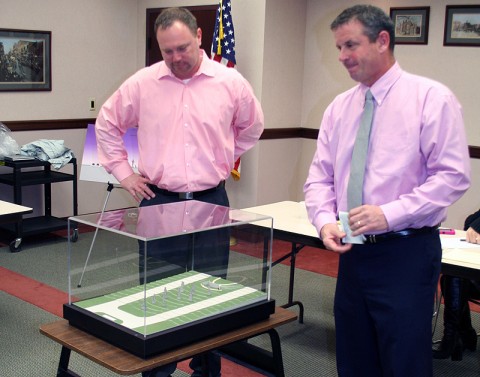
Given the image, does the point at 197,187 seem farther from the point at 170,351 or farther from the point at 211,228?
the point at 170,351

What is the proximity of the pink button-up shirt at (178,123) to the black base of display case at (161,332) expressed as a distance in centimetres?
89

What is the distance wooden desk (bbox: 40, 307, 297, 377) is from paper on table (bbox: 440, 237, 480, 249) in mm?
1280

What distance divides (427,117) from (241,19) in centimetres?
439

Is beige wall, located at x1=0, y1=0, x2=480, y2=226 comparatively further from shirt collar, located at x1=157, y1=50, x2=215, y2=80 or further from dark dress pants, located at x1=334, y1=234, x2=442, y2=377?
dark dress pants, located at x1=334, y1=234, x2=442, y2=377

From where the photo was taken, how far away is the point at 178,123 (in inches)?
118

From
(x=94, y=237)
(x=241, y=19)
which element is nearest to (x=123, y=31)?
(x=241, y=19)

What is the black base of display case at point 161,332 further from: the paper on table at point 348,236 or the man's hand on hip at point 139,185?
the man's hand on hip at point 139,185

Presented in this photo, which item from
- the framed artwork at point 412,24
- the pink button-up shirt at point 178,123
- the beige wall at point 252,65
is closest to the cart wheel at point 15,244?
the beige wall at point 252,65

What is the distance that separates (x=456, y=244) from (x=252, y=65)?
3.32 metres

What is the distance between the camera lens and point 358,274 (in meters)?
2.21

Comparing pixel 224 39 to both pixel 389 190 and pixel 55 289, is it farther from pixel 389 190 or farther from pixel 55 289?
pixel 389 190

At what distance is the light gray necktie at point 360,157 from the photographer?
2.18m

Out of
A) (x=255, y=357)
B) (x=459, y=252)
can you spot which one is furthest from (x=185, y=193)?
(x=459, y=252)

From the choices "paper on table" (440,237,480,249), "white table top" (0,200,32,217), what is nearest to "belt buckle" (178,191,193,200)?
"paper on table" (440,237,480,249)
